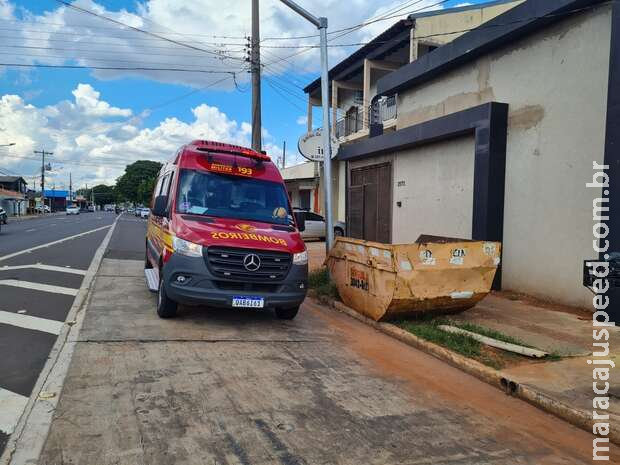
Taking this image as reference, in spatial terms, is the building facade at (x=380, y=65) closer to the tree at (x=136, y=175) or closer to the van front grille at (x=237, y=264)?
the van front grille at (x=237, y=264)

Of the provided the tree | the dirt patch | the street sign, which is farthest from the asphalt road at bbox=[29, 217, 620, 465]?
the tree

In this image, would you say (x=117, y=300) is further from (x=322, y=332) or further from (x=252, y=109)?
(x=252, y=109)

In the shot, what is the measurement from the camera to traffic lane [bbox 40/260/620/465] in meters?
3.41

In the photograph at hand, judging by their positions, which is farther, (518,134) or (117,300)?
(518,134)

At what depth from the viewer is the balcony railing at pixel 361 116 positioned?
2198cm

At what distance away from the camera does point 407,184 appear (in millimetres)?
12531

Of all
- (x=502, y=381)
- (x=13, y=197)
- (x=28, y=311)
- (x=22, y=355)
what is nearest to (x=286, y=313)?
(x=502, y=381)

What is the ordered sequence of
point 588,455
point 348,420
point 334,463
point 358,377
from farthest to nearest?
point 358,377 → point 348,420 → point 588,455 → point 334,463

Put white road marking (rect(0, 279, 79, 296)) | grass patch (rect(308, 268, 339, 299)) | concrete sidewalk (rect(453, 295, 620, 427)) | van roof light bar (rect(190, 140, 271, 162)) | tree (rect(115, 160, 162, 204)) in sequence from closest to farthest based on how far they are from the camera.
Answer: concrete sidewalk (rect(453, 295, 620, 427)), van roof light bar (rect(190, 140, 271, 162)), white road marking (rect(0, 279, 79, 296)), grass patch (rect(308, 268, 339, 299)), tree (rect(115, 160, 162, 204))

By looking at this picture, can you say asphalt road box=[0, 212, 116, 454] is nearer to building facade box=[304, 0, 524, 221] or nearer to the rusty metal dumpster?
the rusty metal dumpster

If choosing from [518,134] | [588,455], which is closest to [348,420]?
[588,455]

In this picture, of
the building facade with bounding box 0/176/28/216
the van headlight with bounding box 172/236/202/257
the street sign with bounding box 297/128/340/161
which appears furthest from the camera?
the building facade with bounding box 0/176/28/216

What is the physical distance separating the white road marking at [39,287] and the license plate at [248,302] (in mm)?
3939

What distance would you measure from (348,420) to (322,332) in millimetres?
2951
